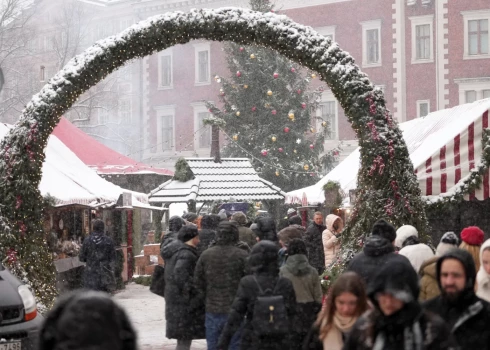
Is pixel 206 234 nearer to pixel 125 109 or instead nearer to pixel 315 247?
pixel 315 247

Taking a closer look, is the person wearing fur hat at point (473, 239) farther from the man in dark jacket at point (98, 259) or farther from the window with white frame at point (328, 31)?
the window with white frame at point (328, 31)

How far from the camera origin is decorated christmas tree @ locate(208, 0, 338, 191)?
118 feet

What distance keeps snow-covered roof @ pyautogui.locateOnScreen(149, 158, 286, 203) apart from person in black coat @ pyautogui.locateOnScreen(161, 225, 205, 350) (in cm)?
1221

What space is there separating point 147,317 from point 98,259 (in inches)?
58.9

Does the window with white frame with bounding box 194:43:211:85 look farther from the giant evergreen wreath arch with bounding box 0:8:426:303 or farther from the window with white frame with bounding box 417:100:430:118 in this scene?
the giant evergreen wreath arch with bounding box 0:8:426:303

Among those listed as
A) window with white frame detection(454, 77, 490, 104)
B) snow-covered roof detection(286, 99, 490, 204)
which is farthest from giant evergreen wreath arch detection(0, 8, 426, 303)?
window with white frame detection(454, 77, 490, 104)

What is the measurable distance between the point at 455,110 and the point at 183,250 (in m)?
6.62

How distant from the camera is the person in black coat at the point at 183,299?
970cm

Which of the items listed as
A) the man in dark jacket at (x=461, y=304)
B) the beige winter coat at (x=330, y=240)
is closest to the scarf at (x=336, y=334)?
the man in dark jacket at (x=461, y=304)

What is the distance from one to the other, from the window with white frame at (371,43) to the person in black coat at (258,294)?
38.1m

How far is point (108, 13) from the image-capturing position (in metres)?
57.9

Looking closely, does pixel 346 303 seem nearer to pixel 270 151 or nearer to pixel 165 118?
pixel 270 151

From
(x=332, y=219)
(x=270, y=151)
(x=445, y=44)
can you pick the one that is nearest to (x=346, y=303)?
(x=332, y=219)

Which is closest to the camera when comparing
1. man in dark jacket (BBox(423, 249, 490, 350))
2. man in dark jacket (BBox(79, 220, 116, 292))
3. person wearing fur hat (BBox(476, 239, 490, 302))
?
man in dark jacket (BBox(423, 249, 490, 350))
